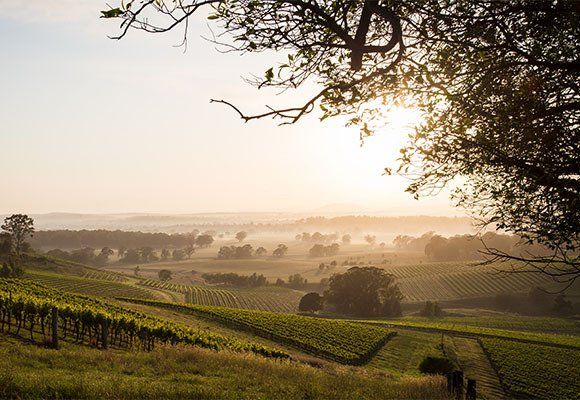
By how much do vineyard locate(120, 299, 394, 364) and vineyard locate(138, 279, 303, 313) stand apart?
4375cm

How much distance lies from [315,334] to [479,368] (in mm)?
18382

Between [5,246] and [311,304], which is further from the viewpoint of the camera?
[5,246]

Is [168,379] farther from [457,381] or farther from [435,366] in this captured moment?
[435,366]

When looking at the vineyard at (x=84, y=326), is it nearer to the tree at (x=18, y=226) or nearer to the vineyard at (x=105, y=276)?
the vineyard at (x=105, y=276)

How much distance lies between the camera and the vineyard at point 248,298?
10138cm

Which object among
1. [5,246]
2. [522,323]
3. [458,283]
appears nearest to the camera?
[522,323]

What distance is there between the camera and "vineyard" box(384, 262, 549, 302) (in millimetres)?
121438

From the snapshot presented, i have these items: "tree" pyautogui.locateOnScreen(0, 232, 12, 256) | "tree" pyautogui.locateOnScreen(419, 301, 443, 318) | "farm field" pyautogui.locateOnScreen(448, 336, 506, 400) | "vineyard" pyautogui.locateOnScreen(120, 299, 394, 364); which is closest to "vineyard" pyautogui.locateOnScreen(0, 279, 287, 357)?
"vineyard" pyautogui.locateOnScreen(120, 299, 394, 364)

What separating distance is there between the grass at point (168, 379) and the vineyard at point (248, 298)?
84359mm

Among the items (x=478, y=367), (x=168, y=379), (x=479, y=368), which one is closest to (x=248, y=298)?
(x=478, y=367)

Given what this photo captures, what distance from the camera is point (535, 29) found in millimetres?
6906

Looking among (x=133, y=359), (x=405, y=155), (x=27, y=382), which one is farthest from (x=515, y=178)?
(x=133, y=359)

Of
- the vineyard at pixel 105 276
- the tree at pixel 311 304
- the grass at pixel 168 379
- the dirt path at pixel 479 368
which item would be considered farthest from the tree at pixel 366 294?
the grass at pixel 168 379

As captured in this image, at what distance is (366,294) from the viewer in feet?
310
